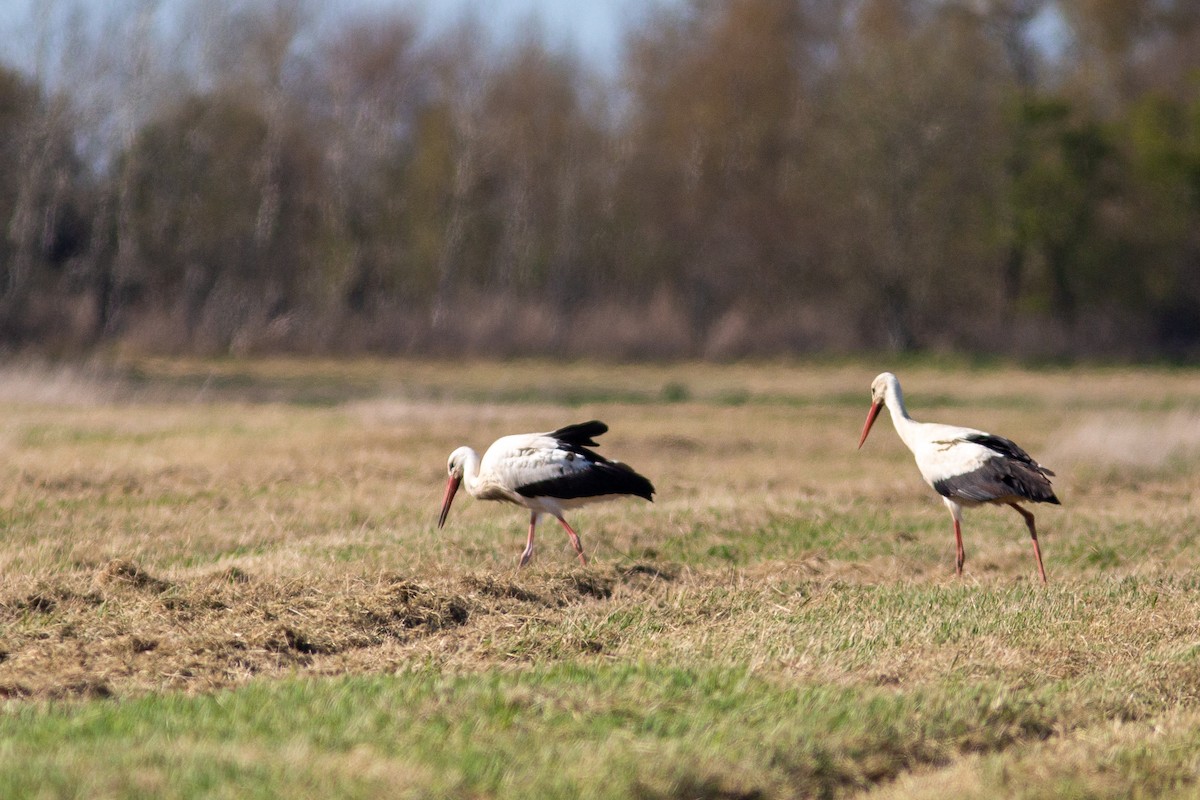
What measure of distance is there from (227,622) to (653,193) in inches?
1557

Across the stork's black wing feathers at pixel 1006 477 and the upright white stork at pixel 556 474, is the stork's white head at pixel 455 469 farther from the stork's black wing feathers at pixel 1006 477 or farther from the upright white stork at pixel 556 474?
the stork's black wing feathers at pixel 1006 477

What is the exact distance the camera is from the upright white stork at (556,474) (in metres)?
10.4

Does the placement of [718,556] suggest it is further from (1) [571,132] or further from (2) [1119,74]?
(2) [1119,74]

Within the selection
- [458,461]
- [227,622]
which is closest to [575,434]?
[458,461]

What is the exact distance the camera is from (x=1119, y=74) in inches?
1949

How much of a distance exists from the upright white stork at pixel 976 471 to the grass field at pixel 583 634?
0.52 meters

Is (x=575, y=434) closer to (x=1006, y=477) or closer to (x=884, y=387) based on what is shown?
(x=884, y=387)

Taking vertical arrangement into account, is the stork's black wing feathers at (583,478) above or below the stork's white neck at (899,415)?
below

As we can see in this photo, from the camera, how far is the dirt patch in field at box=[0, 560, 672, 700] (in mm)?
6758

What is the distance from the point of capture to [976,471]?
10.4 meters

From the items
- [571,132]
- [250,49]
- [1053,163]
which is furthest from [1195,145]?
[250,49]

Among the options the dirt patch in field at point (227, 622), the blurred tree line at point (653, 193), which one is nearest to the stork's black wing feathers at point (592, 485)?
the dirt patch in field at point (227, 622)

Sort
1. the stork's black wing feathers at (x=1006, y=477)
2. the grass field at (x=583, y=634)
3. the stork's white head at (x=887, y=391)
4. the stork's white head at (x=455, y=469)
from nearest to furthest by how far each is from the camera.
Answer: the grass field at (x=583, y=634) < the stork's black wing feathers at (x=1006, y=477) < the stork's white head at (x=455, y=469) < the stork's white head at (x=887, y=391)

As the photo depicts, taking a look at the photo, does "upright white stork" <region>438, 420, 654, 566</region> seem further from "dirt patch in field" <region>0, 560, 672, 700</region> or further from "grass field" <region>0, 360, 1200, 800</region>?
"dirt patch in field" <region>0, 560, 672, 700</region>
